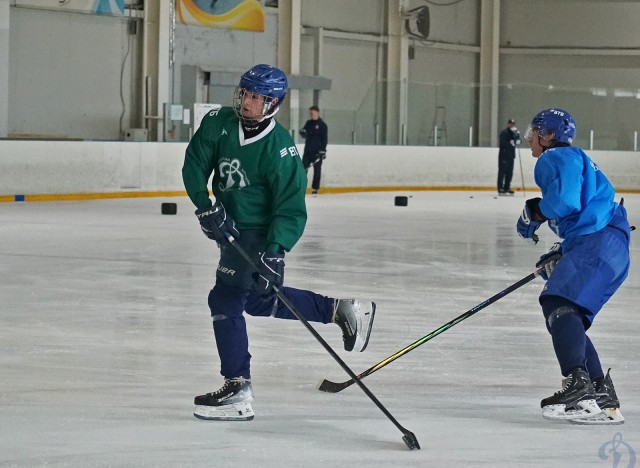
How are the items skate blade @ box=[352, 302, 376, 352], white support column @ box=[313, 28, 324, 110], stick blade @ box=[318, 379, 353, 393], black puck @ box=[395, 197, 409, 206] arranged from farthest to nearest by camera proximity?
white support column @ box=[313, 28, 324, 110] → black puck @ box=[395, 197, 409, 206] → skate blade @ box=[352, 302, 376, 352] → stick blade @ box=[318, 379, 353, 393]

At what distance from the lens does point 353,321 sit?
4277 millimetres

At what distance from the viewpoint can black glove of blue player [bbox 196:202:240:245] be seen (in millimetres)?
3689

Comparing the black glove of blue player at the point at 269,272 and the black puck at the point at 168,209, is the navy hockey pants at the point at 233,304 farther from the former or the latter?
the black puck at the point at 168,209

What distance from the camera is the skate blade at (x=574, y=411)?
375 cm

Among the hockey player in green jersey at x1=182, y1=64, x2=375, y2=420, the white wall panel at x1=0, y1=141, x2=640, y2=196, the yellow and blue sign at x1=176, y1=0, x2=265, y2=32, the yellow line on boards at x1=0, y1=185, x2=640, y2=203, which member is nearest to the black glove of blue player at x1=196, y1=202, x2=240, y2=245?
the hockey player in green jersey at x1=182, y1=64, x2=375, y2=420

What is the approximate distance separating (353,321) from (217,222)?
31.3 inches

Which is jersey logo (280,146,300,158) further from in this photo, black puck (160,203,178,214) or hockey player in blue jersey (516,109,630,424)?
black puck (160,203,178,214)

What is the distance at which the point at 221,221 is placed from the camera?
12.1 ft

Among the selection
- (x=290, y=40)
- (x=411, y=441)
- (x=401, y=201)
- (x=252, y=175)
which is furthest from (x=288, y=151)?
(x=290, y=40)

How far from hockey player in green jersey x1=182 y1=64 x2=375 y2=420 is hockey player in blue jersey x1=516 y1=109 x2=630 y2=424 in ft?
2.56

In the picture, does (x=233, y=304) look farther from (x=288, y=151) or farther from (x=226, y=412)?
(x=288, y=151)

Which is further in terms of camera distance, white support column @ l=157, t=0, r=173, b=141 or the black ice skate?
white support column @ l=157, t=0, r=173, b=141

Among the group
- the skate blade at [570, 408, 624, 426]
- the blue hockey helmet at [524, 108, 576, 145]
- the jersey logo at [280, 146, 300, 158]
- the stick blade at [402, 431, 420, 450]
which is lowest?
the skate blade at [570, 408, 624, 426]

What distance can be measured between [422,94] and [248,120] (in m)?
17.7
